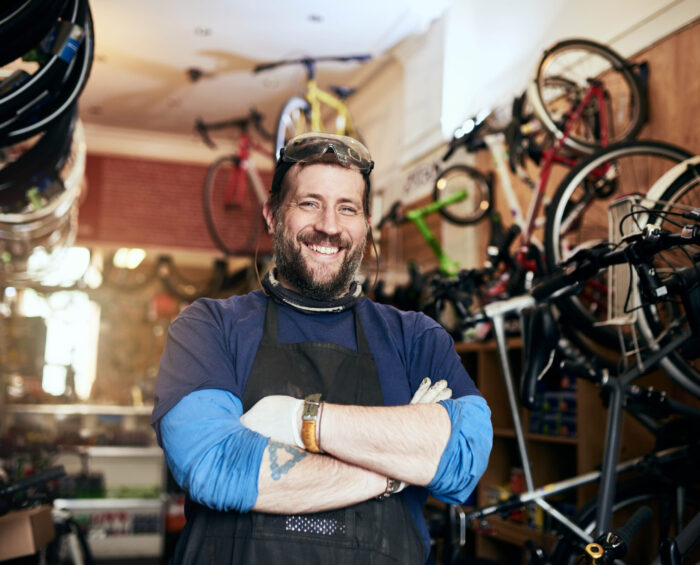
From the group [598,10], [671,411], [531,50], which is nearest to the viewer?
[671,411]

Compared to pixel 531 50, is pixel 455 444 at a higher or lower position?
lower

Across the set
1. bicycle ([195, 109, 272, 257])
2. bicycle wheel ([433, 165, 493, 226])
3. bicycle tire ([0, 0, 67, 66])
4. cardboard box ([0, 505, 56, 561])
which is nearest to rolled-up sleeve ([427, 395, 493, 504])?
bicycle tire ([0, 0, 67, 66])

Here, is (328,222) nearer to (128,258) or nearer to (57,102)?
(57,102)

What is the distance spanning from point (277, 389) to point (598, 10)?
3648 mm

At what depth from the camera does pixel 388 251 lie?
6883mm

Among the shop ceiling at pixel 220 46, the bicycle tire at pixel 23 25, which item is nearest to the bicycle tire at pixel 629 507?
the bicycle tire at pixel 23 25

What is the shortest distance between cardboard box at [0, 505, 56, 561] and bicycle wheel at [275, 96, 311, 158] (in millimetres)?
3789

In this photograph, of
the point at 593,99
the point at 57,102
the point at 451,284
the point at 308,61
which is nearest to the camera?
the point at 57,102

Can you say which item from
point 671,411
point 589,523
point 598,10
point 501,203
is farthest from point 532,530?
point 598,10

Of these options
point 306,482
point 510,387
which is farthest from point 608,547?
point 510,387

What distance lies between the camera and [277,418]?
1.45 metres

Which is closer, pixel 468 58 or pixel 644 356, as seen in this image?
pixel 644 356

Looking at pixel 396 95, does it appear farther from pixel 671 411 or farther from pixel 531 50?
pixel 671 411

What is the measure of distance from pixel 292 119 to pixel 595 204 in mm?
3261
